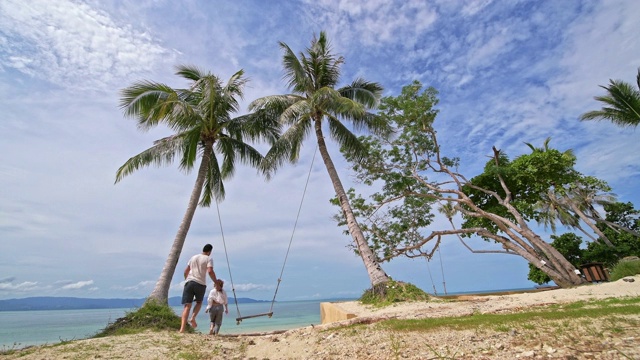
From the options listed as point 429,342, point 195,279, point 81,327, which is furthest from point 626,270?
point 81,327

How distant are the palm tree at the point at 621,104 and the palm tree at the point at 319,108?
12840 millimetres

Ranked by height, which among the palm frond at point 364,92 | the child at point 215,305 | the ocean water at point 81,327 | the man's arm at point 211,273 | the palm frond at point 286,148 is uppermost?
the palm frond at point 364,92

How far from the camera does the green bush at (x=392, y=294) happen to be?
10154 millimetres

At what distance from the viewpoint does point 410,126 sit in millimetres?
16219

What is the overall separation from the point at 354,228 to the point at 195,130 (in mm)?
7192

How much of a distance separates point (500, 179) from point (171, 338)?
1586 cm

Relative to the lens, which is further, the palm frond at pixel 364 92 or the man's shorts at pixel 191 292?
the palm frond at pixel 364 92

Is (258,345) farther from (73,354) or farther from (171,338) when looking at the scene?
(73,354)

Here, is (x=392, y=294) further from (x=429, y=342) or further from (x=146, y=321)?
(x=146, y=321)

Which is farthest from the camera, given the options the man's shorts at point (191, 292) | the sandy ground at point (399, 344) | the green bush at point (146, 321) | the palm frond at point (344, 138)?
the palm frond at point (344, 138)

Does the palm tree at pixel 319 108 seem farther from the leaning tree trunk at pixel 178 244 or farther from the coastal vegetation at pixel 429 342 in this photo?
the coastal vegetation at pixel 429 342

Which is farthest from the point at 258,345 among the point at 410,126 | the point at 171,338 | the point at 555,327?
the point at 410,126

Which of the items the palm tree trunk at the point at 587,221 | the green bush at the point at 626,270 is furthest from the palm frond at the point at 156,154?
the palm tree trunk at the point at 587,221

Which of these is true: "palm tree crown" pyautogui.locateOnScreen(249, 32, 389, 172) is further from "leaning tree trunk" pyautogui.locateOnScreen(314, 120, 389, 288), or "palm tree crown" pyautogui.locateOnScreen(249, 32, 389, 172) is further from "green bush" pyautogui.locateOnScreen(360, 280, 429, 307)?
"green bush" pyautogui.locateOnScreen(360, 280, 429, 307)
